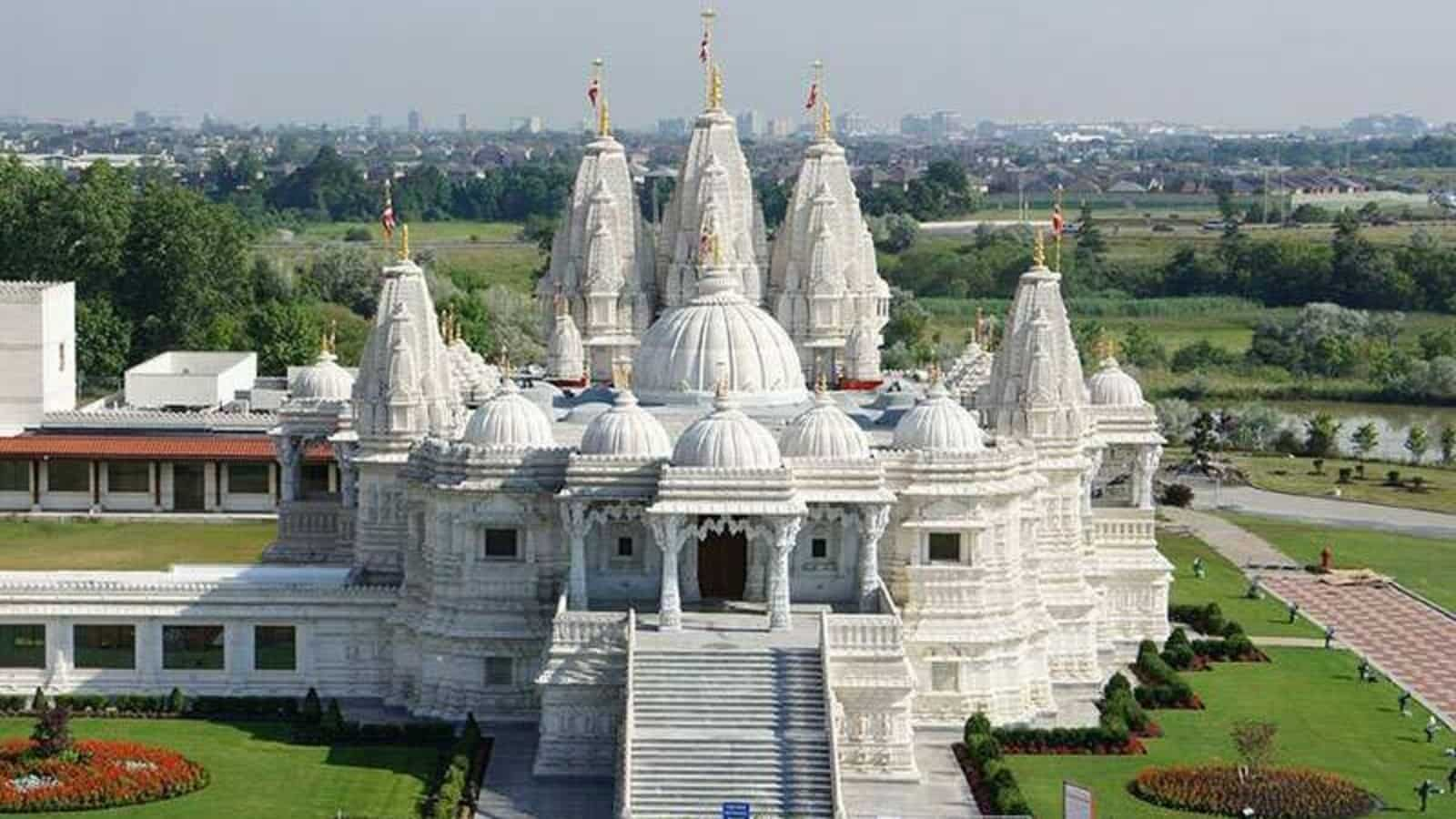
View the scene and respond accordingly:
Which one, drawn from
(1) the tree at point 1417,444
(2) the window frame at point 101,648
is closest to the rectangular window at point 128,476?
(2) the window frame at point 101,648

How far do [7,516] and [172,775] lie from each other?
32431 millimetres

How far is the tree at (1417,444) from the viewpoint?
299 ft

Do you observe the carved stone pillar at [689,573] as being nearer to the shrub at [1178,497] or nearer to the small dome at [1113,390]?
the small dome at [1113,390]

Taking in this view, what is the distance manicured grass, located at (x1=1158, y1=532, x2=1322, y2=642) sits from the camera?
2399 inches

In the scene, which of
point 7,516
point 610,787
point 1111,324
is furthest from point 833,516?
point 1111,324

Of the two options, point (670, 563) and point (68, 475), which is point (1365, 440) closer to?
point (68, 475)

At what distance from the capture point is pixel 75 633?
51.1 meters

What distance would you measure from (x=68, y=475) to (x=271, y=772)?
32479 millimetres

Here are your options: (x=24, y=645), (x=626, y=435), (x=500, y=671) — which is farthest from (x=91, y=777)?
(x=626, y=435)

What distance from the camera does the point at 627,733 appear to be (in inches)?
1724

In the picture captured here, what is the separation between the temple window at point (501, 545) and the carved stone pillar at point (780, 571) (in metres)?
5.44

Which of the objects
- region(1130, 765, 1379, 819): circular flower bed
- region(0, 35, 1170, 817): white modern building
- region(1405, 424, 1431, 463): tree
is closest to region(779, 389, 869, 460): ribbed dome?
region(0, 35, 1170, 817): white modern building

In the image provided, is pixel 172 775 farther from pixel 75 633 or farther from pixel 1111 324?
pixel 1111 324

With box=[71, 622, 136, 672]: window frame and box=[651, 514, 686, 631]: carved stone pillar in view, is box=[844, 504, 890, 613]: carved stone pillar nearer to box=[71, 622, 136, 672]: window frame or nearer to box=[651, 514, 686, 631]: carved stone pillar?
box=[651, 514, 686, 631]: carved stone pillar
